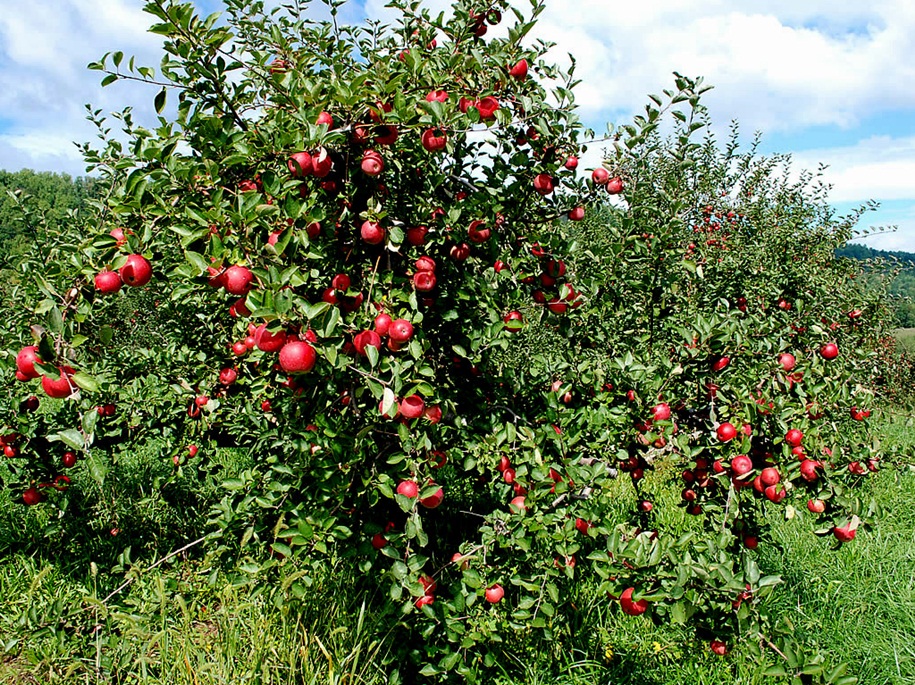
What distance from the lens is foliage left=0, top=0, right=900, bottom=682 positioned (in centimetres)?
161

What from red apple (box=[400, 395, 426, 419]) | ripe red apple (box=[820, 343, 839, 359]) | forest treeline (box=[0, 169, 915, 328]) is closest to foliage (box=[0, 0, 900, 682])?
red apple (box=[400, 395, 426, 419])

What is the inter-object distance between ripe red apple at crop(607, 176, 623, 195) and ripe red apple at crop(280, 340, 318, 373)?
128 centimetres

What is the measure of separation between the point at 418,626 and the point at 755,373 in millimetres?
1504

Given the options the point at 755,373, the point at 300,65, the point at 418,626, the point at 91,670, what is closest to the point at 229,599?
the point at 91,670

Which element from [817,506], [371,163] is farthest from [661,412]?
[371,163]

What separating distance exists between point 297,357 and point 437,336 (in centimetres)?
90

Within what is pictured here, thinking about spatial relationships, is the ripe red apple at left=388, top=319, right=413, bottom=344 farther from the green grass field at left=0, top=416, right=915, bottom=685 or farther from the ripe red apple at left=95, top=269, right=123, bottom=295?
the green grass field at left=0, top=416, right=915, bottom=685

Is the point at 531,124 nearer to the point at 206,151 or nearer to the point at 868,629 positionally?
the point at 206,151

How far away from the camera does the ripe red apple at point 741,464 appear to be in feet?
6.61

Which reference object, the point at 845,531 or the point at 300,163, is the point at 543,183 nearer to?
the point at 300,163

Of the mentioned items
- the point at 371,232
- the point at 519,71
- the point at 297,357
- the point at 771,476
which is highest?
the point at 519,71

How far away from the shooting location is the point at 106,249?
1587mm

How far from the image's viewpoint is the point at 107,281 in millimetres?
1511

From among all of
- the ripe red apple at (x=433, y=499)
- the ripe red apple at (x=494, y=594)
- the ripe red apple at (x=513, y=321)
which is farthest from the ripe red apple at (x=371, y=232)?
the ripe red apple at (x=494, y=594)
